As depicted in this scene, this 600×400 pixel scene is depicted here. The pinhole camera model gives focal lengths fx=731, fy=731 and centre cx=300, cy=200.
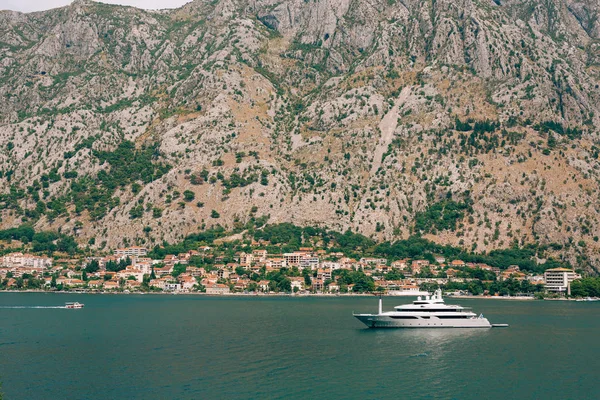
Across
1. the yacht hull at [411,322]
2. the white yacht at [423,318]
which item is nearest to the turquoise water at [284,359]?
the yacht hull at [411,322]

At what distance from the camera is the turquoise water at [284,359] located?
229 feet

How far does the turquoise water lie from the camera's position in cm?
6988

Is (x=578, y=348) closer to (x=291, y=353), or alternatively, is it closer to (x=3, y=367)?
(x=291, y=353)

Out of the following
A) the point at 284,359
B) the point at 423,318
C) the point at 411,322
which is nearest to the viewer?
the point at 284,359

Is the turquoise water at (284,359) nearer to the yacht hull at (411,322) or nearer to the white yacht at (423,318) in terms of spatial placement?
the yacht hull at (411,322)

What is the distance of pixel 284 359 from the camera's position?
85375mm

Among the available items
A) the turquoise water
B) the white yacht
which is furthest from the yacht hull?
the turquoise water

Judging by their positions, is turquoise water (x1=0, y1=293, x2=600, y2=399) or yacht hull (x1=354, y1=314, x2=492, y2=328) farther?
yacht hull (x1=354, y1=314, x2=492, y2=328)

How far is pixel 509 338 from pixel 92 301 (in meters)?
118

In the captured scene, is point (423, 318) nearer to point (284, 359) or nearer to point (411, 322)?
point (411, 322)

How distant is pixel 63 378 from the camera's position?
7406cm

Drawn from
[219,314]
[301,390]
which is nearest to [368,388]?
[301,390]

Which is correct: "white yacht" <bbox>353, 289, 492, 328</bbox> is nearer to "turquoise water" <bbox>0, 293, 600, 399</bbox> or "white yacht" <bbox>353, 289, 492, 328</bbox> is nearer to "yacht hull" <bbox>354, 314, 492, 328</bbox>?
"yacht hull" <bbox>354, 314, 492, 328</bbox>

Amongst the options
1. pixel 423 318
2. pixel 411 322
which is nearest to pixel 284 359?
pixel 411 322
